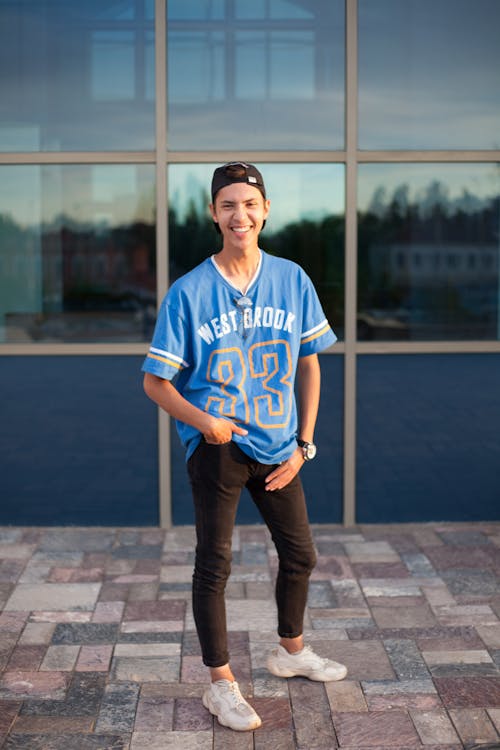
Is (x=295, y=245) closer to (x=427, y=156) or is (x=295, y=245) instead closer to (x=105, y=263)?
(x=427, y=156)

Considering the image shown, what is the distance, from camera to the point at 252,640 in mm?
3348

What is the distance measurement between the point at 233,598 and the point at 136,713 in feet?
3.09

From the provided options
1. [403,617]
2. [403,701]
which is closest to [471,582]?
[403,617]

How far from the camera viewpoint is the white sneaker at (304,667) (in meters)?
3.01

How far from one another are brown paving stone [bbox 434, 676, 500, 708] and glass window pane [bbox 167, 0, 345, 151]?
2.64 meters

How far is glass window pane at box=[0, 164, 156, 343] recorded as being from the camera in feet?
15.0

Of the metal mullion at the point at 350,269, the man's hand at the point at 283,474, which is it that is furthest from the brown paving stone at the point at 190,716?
the metal mullion at the point at 350,269

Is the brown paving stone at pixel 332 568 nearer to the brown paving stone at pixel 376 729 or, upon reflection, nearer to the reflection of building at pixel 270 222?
the reflection of building at pixel 270 222

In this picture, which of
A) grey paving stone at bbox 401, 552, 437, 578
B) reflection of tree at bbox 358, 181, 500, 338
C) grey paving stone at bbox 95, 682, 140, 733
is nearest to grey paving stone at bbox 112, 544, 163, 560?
grey paving stone at bbox 401, 552, 437, 578

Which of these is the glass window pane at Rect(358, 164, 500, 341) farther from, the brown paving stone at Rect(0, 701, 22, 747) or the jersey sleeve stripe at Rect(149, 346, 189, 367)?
the brown paving stone at Rect(0, 701, 22, 747)

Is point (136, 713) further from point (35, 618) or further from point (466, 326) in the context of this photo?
point (466, 326)

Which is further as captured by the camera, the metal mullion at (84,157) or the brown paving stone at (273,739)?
the metal mullion at (84,157)

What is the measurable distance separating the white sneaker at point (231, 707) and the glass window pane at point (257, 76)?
2.70 m

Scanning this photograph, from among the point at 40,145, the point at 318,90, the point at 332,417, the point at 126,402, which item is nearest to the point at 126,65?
the point at 40,145
